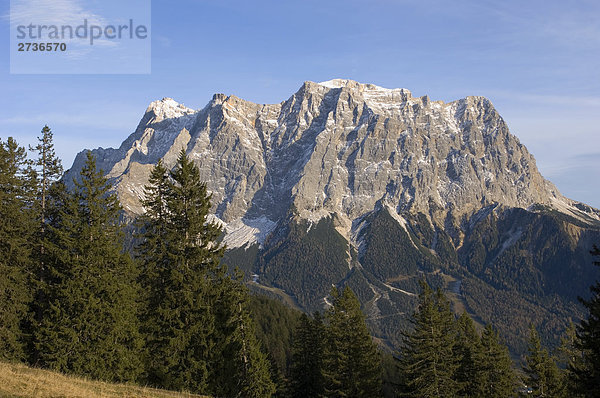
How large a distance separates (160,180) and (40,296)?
43.3 feet

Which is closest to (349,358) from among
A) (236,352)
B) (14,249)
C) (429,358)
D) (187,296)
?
(429,358)

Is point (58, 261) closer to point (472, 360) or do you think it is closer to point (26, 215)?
point (26, 215)

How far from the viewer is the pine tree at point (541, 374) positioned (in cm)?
5784

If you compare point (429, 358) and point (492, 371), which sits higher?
point (429, 358)

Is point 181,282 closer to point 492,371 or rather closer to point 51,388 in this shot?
point 51,388

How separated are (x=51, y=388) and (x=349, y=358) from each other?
38243 millimetres

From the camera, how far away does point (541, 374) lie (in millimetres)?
58094

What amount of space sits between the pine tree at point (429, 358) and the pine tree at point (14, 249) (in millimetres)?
37219

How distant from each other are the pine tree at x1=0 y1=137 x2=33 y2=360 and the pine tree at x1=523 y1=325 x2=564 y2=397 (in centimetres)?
5117

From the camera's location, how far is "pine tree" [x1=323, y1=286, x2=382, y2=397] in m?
56.6

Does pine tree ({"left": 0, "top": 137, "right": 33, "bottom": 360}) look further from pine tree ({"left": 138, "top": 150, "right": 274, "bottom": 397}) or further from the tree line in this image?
pine tree ({"left": 138, "top": 150, "right": 274, "bottom": 397})

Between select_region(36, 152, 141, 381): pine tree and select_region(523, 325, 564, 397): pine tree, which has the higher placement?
select_region(36, 152, 141, 381): pine tree

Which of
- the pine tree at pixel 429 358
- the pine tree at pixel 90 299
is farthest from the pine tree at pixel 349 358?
the pine tree at pixel 90 299

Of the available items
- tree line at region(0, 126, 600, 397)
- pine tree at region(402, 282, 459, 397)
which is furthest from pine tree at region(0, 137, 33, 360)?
pine tree at region(402, 282, 459, 397)
